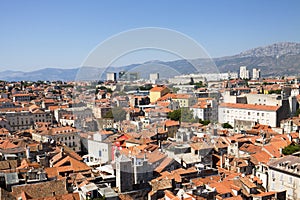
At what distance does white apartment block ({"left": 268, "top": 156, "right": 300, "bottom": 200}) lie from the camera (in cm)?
738

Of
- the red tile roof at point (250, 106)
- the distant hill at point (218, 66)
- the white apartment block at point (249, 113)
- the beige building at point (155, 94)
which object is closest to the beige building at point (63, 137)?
Result: the distant hill at point (218, 66)

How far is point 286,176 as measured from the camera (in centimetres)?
762

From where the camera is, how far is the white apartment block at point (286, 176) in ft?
24.2

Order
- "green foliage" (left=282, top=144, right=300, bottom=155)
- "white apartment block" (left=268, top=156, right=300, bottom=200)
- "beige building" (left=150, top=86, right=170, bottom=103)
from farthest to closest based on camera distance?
"beige building" (left=150, top=86, right=170, bottom=103) < "green foliage" (left=282, top=144, right=300, bottom=155) < "white apartment block" (left=268, top=156, right=300, bottom=200)

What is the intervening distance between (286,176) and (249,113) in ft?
35.3

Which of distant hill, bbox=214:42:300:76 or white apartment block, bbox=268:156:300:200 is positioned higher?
distant hill, bbox=214:42:300:76

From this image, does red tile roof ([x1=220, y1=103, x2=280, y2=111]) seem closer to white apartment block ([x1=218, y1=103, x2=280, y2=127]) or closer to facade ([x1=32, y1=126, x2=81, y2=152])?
white apartment block ([x1=218, y1=103, x2=280, y2=127])

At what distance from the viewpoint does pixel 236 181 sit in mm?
7184

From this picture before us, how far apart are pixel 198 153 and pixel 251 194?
7.04ft

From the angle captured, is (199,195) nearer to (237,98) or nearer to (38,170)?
(38,170)

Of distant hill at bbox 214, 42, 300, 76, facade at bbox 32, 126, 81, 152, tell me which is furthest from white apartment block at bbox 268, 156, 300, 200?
distant hill at bbox 214, 42, 300, 76

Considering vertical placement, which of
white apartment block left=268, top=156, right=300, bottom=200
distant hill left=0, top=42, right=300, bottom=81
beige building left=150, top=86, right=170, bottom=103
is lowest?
white apartment block left=268, top=156, right=300, bottom=200

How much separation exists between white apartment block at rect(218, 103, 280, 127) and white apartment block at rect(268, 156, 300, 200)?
914cm

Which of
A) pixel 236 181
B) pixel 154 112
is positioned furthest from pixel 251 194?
pixel 154 112
